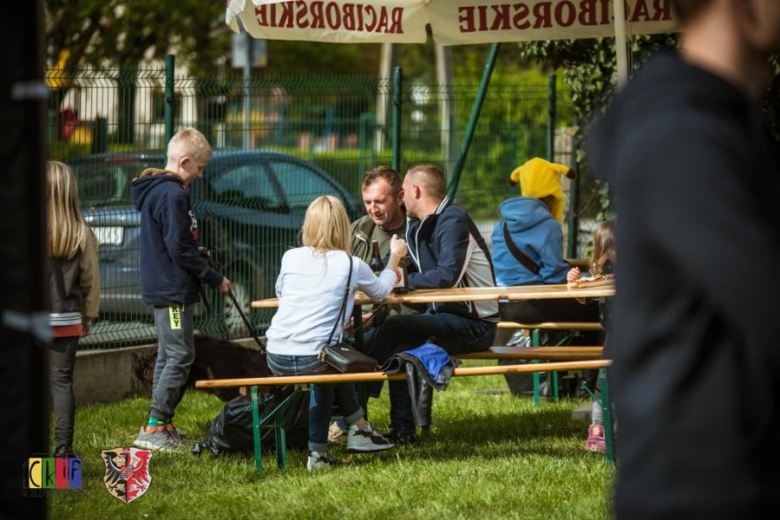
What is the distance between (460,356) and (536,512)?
1736 mm

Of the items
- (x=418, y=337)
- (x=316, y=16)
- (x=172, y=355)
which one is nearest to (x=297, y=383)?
(x=418, y=337)

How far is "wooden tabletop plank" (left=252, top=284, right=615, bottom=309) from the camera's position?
21.5 feet

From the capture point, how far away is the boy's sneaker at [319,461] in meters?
6.46

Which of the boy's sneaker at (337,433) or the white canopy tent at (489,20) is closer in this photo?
the boy's sneaker at (337,433)

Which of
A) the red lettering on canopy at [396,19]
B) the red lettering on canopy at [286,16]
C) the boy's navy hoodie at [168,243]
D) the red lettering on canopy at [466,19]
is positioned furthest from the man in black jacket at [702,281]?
the red lettering on canopy at [466,19]

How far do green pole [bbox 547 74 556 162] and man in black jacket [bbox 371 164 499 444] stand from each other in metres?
4.91

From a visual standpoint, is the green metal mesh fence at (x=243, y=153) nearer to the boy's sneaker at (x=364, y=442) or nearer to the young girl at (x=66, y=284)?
the young girl at (x=66, y=284)

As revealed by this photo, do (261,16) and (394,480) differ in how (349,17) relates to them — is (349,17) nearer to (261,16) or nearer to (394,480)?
(261,16)

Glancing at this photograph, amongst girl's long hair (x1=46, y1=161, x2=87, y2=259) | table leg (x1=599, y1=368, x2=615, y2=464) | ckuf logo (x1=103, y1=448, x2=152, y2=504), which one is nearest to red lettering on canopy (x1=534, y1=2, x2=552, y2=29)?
table leg (x1=599, y1=368, x2=615, y2=464)

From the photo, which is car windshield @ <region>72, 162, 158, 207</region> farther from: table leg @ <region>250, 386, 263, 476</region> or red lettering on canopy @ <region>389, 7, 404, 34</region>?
table leg @ <region>250, 386, 263, 476</region>

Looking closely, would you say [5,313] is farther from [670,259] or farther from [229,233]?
[229,233]

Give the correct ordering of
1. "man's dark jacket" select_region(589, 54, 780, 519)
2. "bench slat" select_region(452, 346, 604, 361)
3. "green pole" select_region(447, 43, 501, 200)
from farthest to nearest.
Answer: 1. "green pole" select_region(447, 43, 501, 200)
2. "bench slat" select_region(452, 346, 604, 361)
3. "man's dark jacket" select_region(589, 54, 780, 519)

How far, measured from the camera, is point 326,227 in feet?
21.0

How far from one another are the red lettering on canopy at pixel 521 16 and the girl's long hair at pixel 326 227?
2.64m
